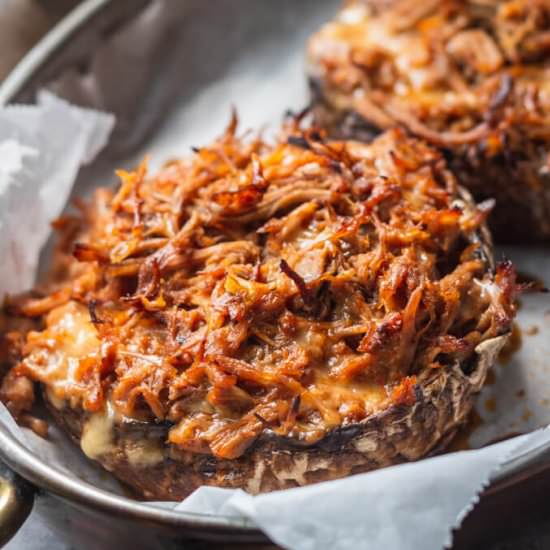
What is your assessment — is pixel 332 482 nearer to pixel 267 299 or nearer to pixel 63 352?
pixel 267 299

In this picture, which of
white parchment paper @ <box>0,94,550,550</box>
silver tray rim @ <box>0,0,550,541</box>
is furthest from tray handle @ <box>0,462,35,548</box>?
white parchment paper @ <box>0,94,550,550</box>

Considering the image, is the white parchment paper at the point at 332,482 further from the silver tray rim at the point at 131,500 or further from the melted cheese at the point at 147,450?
the melted cheese at the point at 147,450

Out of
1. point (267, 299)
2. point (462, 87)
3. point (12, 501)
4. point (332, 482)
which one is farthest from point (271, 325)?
point (462, 87)

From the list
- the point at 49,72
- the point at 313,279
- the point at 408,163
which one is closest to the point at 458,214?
the point at 408,163

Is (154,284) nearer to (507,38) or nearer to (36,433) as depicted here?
(36,433)

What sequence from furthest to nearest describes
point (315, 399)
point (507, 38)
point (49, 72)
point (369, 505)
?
point (49, 72) → point (507, 38) → point (315, 399) → point (369, 505)

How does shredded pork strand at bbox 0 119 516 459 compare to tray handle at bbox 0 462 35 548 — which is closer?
tray handle at bbox 0 462 35 548

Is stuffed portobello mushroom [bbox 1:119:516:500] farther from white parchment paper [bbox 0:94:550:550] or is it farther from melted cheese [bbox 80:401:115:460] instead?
white parchment paper [bbox 0:94:550:550]
